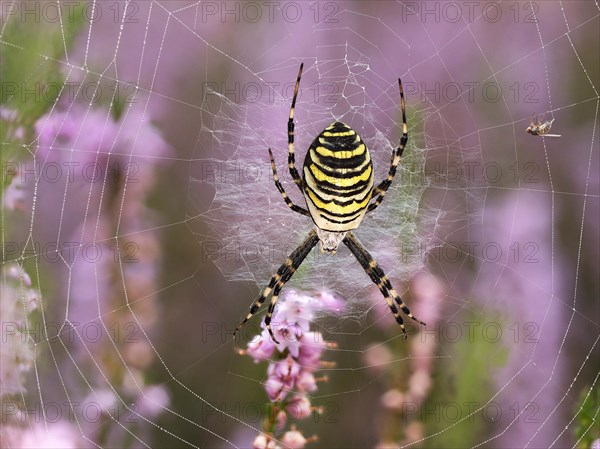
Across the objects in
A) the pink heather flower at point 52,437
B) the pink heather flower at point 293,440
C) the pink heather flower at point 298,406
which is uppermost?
the pink heather flower at point 298,406

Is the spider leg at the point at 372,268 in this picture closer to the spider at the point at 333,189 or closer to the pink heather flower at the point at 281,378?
the spider at the point at 333,189

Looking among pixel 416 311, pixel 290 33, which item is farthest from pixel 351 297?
pixel 290 33

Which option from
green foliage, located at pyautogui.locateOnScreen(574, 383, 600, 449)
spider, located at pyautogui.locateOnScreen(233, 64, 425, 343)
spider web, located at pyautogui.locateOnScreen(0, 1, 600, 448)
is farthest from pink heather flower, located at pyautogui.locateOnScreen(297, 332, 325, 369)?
green foliage, located at pyautogui.locateOnScreen(574, 383, 600, 449)

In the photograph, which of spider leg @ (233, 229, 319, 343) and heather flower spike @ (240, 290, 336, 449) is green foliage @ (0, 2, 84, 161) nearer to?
heather flower spike @ (240, 290, 336, 449)

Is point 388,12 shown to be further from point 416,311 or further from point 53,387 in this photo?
point 53,387

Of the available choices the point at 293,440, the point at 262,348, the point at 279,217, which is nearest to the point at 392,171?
the point at 279,217

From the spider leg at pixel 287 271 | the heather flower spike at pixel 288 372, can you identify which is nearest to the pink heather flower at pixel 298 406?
the heather flower spike at pixel 288 372

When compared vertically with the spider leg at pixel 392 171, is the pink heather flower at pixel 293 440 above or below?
below

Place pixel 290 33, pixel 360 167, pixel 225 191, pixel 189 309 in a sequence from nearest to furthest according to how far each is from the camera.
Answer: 1. pixel 360 167
2. pixel 225 191
3. pixel 189 309
4. pixel 290 33
